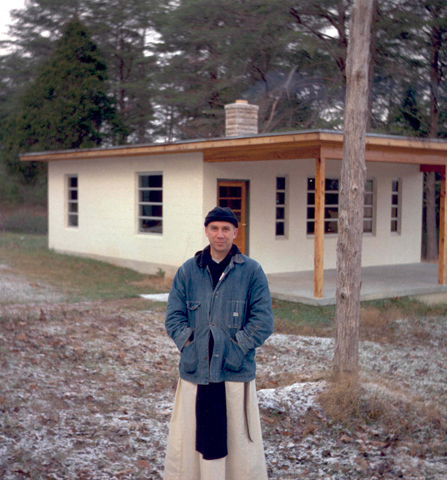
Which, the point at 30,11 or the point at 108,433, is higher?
the point at 30,11

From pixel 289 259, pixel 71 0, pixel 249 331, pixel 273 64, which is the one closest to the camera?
pixel 249 331

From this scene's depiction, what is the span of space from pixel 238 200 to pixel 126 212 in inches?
127

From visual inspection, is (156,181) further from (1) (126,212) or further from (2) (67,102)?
(2) (67,102)

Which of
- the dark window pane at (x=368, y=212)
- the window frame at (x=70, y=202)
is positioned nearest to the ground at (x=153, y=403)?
the dark window pane at (x=368, y=212)

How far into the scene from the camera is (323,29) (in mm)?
18688

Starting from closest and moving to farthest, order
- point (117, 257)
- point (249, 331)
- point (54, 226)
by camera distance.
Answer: point (249, 331) < point (117, 257) < point (54, 226)

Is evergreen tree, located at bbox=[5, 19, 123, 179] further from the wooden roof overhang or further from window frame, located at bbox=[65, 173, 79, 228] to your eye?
the wooden roof overhang

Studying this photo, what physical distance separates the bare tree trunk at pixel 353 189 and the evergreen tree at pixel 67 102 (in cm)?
1800

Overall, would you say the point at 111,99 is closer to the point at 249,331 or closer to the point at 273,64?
the point at 273,64

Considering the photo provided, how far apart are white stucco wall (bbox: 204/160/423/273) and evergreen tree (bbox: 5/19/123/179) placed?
37.7 feet

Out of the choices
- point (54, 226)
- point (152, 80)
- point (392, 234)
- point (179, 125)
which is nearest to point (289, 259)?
point (392, 234)

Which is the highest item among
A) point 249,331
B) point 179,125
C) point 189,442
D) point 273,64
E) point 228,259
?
point 273,64

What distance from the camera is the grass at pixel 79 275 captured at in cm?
1180

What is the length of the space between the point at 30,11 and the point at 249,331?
27.0 m
